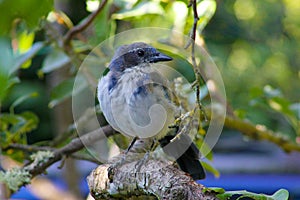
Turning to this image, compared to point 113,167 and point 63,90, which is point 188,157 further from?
point 63,90

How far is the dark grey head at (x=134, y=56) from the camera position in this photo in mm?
1432

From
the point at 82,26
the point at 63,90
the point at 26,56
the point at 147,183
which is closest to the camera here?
the point at 147,183

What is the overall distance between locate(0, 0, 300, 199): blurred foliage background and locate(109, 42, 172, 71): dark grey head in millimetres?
119

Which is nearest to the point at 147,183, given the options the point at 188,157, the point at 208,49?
the point at 188,157

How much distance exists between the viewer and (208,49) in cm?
258

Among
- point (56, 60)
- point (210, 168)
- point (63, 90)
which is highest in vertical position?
point (56, 60)

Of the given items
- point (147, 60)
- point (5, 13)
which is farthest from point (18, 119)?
point (5, 13)

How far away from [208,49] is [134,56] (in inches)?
45.8

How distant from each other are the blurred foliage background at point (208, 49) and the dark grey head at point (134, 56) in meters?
0.12

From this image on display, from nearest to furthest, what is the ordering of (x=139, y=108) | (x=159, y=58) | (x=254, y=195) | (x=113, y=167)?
(x=254, y=195)
(x=113, y=167)
(x=139, y=108)
(x=159, y=58)

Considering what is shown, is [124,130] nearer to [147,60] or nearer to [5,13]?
[147,60]

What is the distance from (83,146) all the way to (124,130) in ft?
0.65

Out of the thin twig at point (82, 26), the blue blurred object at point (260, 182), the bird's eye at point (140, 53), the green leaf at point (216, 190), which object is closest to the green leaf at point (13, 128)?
the thin twig at point (82, 26)

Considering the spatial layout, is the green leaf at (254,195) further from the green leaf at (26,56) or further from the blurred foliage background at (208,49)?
the green leaf at (26,56)
